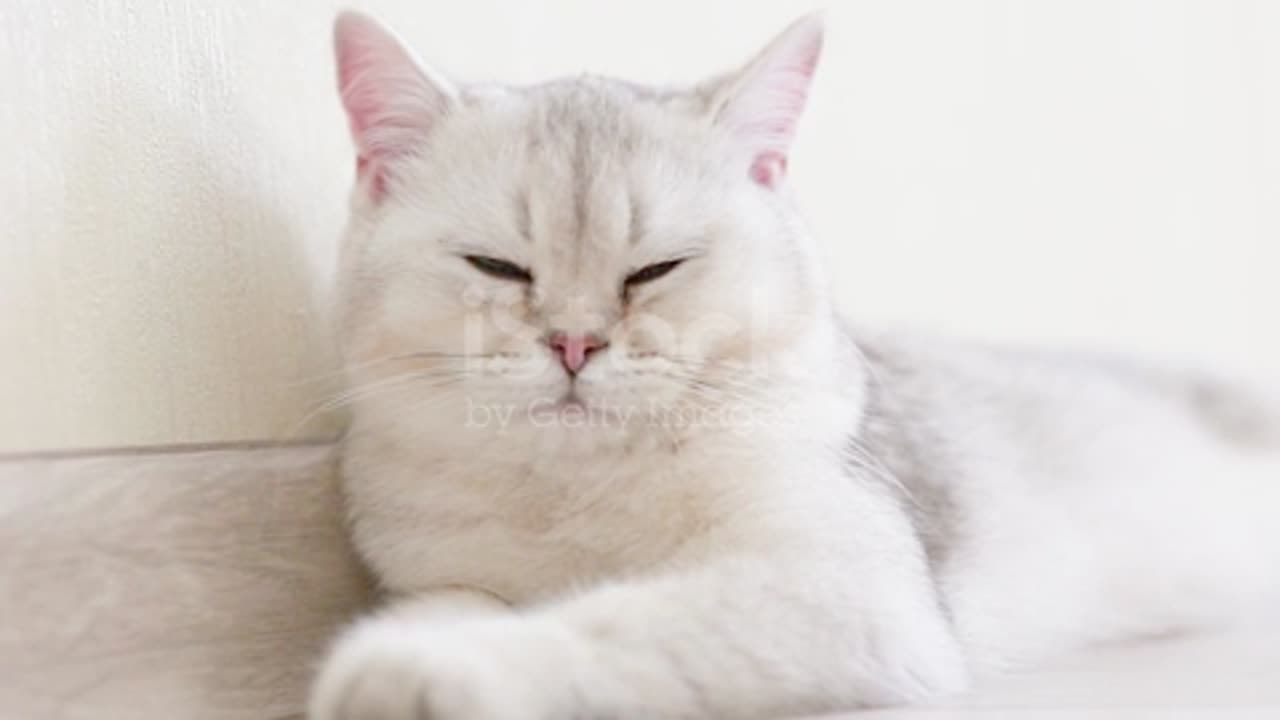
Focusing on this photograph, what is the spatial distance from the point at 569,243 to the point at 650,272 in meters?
0.09

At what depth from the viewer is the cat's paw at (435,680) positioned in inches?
42.3

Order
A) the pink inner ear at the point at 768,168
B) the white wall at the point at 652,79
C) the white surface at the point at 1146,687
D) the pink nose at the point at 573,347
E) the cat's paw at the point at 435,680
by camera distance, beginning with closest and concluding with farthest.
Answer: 1. the cat's paw at the point at 435,680
2. the white surface at the point at 1146,687
3. the pink nose at the point at 573,347
4. the white wall at the point at 652,79
5. the pink inner ear at the point at 768,168

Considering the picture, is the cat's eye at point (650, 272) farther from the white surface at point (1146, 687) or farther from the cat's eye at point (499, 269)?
the white surface at point (1146, 687)

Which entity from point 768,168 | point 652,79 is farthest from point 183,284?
point 652,79

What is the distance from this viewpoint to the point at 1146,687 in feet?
4.59

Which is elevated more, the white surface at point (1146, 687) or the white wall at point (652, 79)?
the white wall at point (652, 79)

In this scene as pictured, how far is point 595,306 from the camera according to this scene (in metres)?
1.40

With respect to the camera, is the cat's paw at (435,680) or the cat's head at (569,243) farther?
the cat's head at (569,243)

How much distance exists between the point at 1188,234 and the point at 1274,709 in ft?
4.85

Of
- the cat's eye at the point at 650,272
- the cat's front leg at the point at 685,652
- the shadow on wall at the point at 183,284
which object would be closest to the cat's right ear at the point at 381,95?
the shadow on wall at the point at 183,284

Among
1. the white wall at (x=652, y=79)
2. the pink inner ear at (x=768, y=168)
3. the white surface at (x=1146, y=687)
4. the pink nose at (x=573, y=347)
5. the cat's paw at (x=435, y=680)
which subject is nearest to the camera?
the cat's paw at (x=435, y=680)

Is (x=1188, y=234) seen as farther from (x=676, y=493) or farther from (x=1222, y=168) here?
(x=676, y=493)

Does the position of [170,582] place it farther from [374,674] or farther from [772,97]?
[772,97]

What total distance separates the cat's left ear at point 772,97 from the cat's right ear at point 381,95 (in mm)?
307
